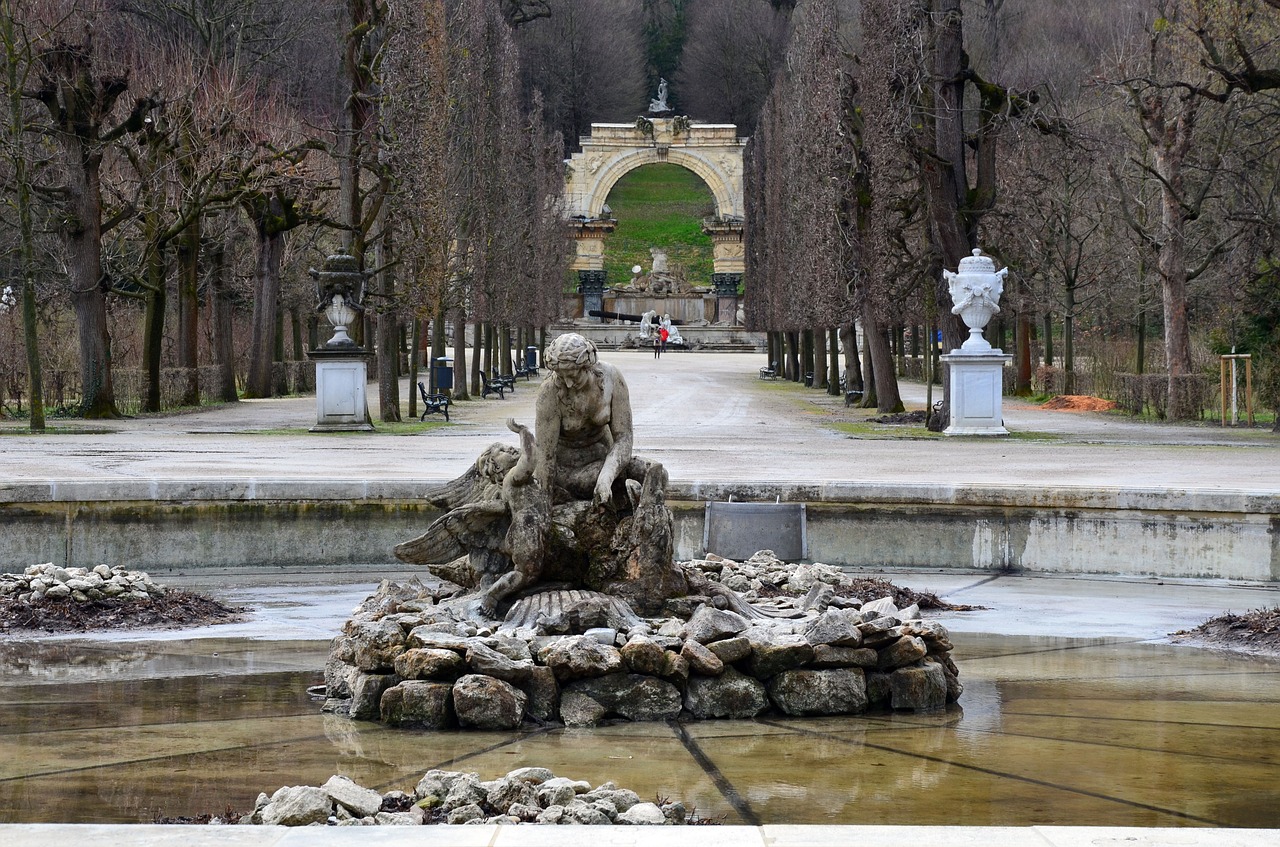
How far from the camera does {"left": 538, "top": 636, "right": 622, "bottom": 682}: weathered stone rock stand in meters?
7.46

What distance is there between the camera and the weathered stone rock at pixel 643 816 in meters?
5.12

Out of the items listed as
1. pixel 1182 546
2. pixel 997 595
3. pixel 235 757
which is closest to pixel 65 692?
pixel 235 757

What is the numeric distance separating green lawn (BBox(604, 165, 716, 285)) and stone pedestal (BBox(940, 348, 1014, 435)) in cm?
7737

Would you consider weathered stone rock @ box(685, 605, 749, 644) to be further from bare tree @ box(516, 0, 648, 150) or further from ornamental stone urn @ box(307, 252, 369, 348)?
bare tree @ box(516, 0, 648, 150)

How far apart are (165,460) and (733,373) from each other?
42.9 meters

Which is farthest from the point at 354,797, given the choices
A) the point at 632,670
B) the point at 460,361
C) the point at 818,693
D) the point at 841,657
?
the point at 460,361

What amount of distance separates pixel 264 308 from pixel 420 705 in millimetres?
30998

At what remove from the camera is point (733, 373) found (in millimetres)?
59656

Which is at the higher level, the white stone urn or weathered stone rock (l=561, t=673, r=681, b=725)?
the white stone urn

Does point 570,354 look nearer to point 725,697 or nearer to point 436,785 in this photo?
point 725,697

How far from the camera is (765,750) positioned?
266 inches

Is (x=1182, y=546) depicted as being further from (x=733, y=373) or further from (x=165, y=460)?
(x=733, y=373)

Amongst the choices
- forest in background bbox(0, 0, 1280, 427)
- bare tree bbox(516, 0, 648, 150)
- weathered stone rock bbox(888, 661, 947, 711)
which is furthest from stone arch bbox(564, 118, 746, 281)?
weathered stone rock bbox(888, 661, 947, 711)

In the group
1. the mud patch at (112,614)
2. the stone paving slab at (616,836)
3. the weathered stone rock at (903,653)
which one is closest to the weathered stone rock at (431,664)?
the weathered stone rock at (903,653)
